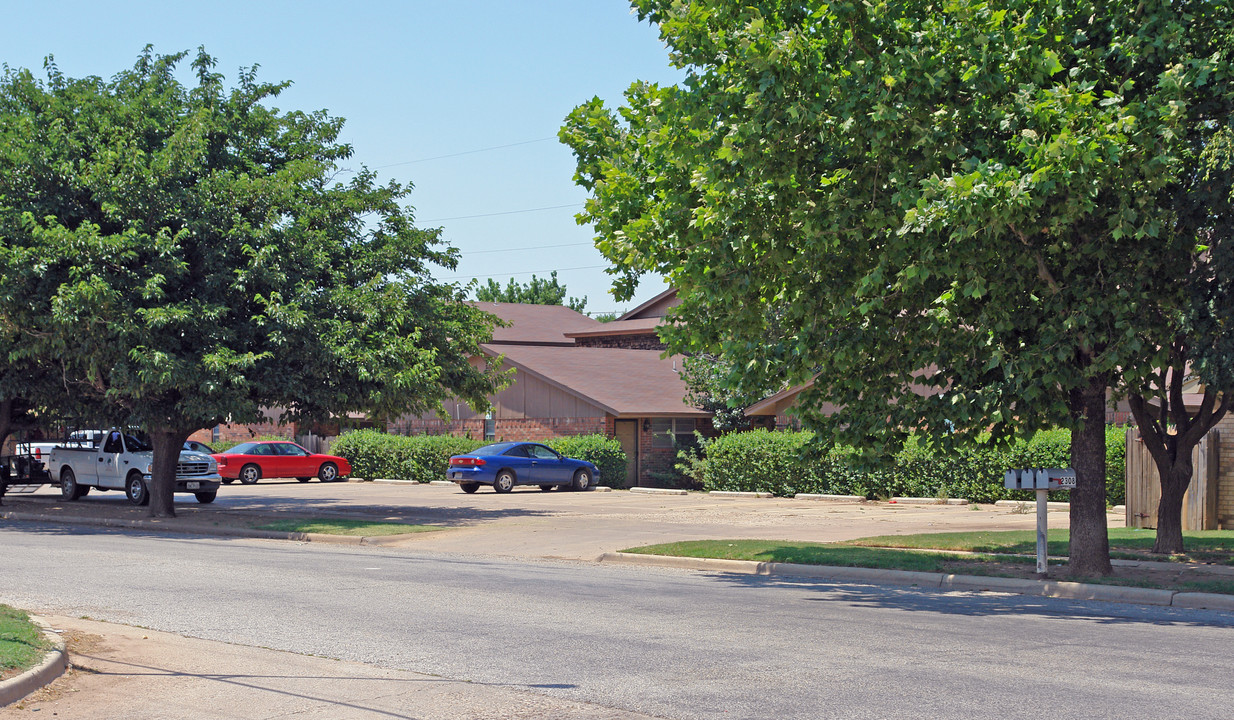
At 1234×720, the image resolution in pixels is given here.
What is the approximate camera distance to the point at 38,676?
7527 mm

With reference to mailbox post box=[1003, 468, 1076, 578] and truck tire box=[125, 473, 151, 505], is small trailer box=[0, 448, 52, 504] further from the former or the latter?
mailbox post box=[1003, 468, 1076, 578]

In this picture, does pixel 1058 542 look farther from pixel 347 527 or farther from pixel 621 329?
pixel 621 329

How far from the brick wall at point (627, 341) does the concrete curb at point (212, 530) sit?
29.5 meters

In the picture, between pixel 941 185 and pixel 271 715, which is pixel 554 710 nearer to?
pixel 271 715

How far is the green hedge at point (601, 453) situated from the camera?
37.6 metres

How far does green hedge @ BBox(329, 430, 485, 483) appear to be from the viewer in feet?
136

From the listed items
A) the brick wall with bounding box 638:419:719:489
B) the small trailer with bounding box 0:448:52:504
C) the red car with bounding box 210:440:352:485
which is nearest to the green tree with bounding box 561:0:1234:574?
the small trailer with bounding box 0:448:52:504

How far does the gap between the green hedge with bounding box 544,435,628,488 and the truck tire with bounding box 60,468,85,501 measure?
14115 millimetres

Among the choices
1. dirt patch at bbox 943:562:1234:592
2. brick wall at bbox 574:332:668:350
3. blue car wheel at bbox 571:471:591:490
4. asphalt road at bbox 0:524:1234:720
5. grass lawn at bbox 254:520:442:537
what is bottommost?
asphalt road at bbox 0:524:1234:720

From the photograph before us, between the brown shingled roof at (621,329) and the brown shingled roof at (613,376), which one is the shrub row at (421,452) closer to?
the brown shingled roof at (613,376)

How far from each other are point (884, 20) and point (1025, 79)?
1626mm

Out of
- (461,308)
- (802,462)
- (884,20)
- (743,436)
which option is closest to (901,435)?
(802,462)

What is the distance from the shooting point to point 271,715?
23.0ft

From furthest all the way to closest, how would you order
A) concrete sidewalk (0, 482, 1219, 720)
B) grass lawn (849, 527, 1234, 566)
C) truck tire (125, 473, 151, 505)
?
truck tire (125, 473, 151, 505)
grass lawn (849, 527, 1234, 566)
concrete sidewalk (0, 482, 1219, 720)
